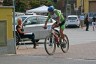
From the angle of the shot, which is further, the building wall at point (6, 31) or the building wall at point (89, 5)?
the building wall at point (89, 5)

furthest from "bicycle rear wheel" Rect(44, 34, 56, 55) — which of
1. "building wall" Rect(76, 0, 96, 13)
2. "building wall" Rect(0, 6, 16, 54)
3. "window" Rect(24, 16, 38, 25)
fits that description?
"building wall" Rect(76, 0, 96, 13)

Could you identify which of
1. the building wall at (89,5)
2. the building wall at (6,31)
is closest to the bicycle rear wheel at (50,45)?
the building wall at (6,31)

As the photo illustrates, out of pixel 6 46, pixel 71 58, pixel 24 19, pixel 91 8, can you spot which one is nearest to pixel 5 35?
pixel 6 46

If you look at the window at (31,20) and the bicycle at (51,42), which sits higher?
the window at (31,20)

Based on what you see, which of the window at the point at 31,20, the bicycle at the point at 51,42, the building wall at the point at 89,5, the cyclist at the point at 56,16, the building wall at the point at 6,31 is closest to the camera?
the bicycle at the point at 51,42

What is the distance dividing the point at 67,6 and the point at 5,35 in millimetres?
68035

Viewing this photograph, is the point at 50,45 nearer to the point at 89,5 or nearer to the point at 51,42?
the point at 51,42

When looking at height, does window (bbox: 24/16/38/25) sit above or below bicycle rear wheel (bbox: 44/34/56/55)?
above

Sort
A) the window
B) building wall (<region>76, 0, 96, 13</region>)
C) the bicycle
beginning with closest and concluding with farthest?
1. the bicycle
2. the window
3. building wall (<region>76, 0, 96, 13</region>)

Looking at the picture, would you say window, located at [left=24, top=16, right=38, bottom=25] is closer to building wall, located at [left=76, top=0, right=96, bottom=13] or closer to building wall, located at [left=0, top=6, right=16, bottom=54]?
building wall, located at [left=0, top=6, right=16, bottom=54]

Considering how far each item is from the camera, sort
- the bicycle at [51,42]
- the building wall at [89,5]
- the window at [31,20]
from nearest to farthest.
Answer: the bicycle at [51,42]
the window at [31,20]
the building wall at [89,5]

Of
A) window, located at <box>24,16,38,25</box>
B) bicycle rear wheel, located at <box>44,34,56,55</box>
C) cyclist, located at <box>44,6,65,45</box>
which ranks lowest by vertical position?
bicycle rear wheel, located at <box>44,34,56,55</box>

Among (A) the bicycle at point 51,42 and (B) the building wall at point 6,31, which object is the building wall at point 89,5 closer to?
(A) the bicycle at point 51,42

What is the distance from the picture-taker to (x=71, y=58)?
13.2m
